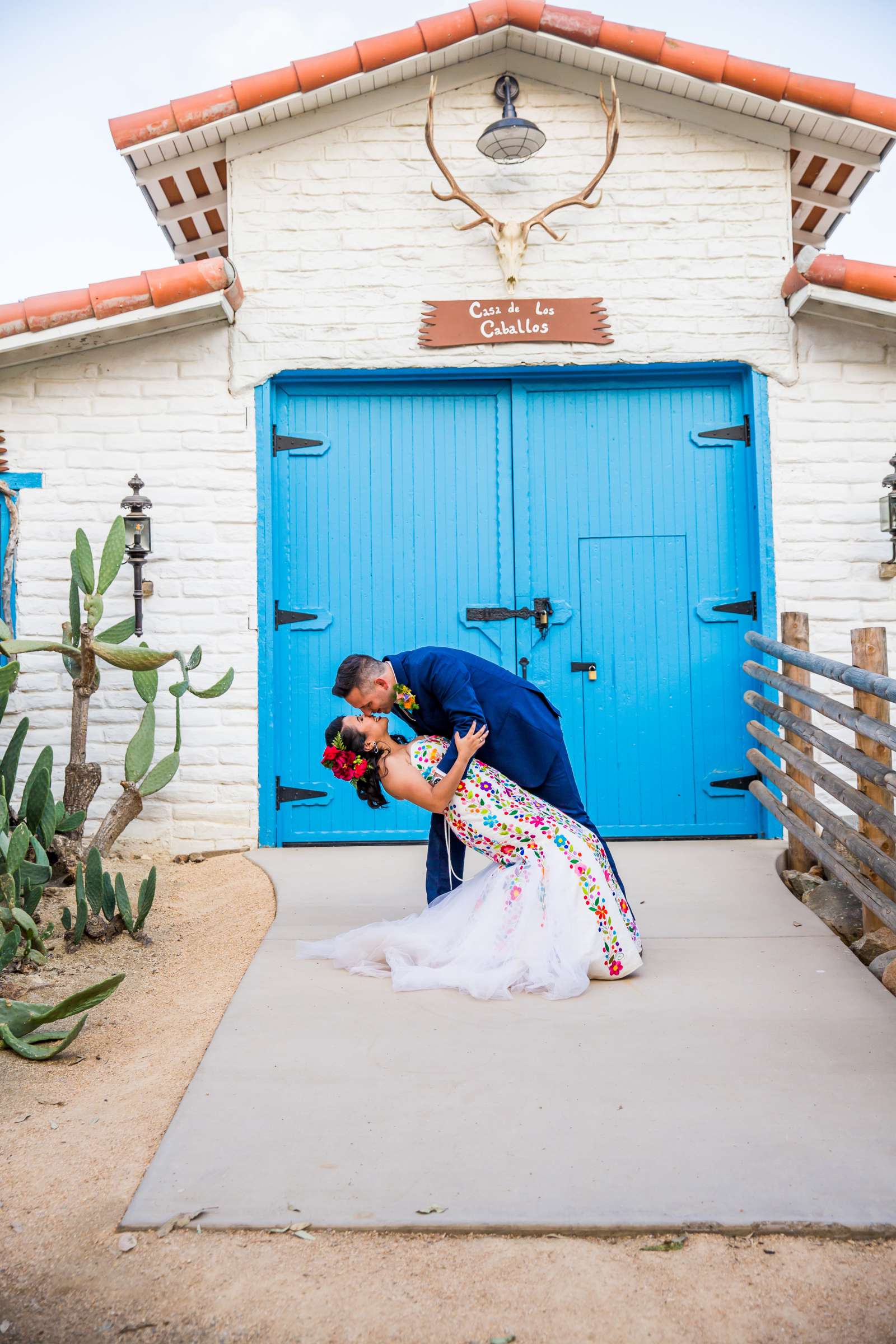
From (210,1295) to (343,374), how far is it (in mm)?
4647

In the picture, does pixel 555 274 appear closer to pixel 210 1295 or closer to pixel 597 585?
pixel 597 585

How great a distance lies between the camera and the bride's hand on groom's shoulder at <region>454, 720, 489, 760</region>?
3.39 metres

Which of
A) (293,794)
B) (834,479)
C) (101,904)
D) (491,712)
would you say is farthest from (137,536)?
(834,479)

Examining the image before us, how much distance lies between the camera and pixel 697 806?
551 centimetres

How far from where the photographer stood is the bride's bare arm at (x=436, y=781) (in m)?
3.39

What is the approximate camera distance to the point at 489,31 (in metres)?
5.30

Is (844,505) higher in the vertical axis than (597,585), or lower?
higher

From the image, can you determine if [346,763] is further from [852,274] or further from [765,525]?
[852,274]

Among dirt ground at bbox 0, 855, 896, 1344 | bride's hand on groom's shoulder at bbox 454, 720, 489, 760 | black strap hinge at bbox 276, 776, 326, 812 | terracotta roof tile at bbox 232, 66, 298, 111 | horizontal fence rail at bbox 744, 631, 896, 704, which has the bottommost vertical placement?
dirt ground at bbox 0, 855, 896, 1344

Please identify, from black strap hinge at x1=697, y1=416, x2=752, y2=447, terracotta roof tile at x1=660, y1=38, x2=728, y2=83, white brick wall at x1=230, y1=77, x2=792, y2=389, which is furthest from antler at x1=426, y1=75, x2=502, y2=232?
black strap hinge at x1=697, y1=416, x2=752, y2=447

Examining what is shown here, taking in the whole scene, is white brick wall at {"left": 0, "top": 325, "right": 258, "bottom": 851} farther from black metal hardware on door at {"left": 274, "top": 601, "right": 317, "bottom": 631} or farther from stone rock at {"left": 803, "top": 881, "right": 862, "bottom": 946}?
Answer: stone rock at {"left": 803, "top": 881, "right": 862, "bottom": 946}

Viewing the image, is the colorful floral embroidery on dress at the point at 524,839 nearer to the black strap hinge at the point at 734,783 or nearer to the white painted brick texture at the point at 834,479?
the black strap hinge at the point at 734,783

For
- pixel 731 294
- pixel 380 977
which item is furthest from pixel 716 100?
pixel 380 977

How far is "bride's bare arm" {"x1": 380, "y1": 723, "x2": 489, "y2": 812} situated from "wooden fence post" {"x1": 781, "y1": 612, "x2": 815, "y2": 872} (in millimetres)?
1836
